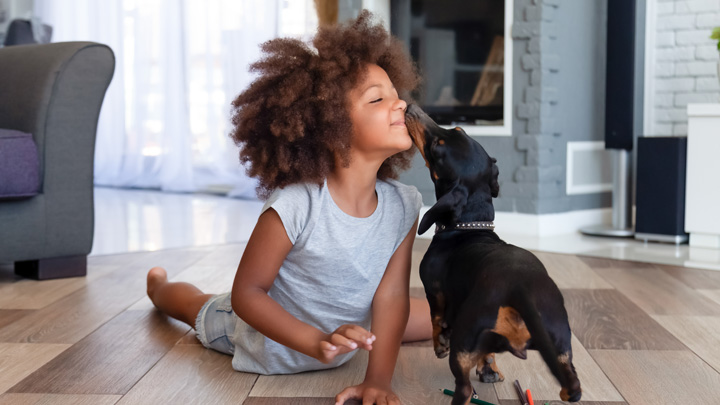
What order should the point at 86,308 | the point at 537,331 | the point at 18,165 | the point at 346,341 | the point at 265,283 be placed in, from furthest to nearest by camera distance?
1. the point at 18,165
2. the point at 86,308
3. the point at 265,283
4. the point at 346,341
5. the point at 537,331

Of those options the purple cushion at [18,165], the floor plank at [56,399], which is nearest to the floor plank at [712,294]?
the floor plank at [56,399]

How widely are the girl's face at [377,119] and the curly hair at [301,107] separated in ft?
0.05

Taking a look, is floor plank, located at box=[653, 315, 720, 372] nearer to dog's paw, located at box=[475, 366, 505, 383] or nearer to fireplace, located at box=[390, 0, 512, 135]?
dog's paw, located at box=[475, 366, 505, 383]

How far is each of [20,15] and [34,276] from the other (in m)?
4.88

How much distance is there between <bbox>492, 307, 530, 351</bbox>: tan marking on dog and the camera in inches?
41.0

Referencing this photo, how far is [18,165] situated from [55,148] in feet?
0.47

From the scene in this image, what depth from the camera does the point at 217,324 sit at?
1.64 meters

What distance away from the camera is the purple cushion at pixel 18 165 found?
7.35 ft

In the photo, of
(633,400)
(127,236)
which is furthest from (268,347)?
(127,236)

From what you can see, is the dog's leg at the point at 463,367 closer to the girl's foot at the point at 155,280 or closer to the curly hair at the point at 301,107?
the curly hair at the point at 301,107

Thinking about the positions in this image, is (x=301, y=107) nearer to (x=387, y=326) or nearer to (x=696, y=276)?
(x=387, y=326)

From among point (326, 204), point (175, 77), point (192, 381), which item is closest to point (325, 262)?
point (326, 204)

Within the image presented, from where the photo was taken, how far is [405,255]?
150cm

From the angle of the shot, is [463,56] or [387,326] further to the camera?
[463,56]
